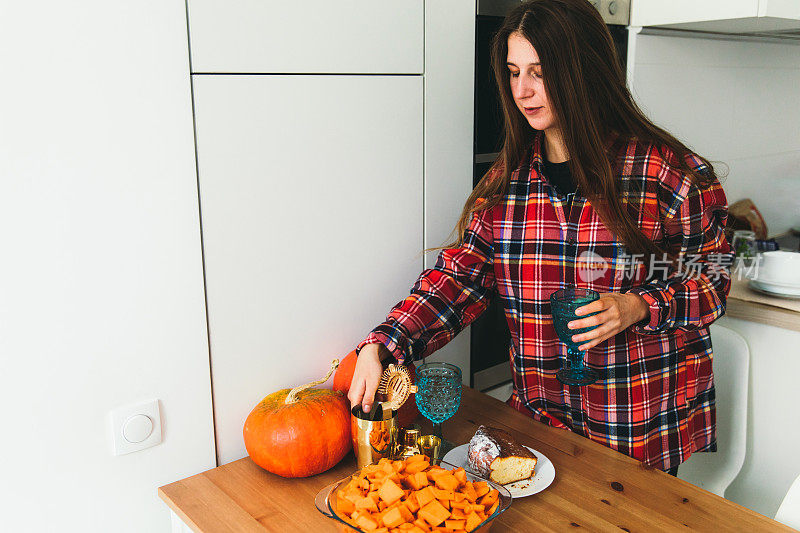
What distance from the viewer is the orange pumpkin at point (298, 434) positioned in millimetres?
1196

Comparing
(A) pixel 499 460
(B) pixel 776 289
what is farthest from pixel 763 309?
(A) pixel 499 460

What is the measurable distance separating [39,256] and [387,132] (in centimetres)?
71

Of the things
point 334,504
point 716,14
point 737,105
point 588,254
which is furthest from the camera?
point 737,105

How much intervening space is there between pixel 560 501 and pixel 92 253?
861 millimetres

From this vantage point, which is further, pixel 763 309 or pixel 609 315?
pixel 763 309

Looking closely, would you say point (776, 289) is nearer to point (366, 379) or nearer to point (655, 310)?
point (655, 310)

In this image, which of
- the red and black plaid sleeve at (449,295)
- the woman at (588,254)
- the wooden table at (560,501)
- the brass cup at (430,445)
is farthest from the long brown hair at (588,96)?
the brass cup at (430,445)

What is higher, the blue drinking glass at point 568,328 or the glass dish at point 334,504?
the blue drinking glass at point 568,328

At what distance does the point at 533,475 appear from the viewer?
1.21 metres

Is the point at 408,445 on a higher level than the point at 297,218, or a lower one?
lower

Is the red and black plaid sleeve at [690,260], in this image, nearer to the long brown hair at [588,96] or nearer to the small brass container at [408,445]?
the long brown hair at [588,96]

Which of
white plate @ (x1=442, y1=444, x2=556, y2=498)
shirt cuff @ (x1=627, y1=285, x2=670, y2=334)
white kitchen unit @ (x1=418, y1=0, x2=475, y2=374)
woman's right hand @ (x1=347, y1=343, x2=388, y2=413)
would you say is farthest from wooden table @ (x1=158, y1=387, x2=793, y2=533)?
white kitchen unit @ (x1=418, y1=0, x2=475, y2=374)

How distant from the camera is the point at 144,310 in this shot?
1.17 m

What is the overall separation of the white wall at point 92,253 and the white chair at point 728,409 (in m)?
1.29
